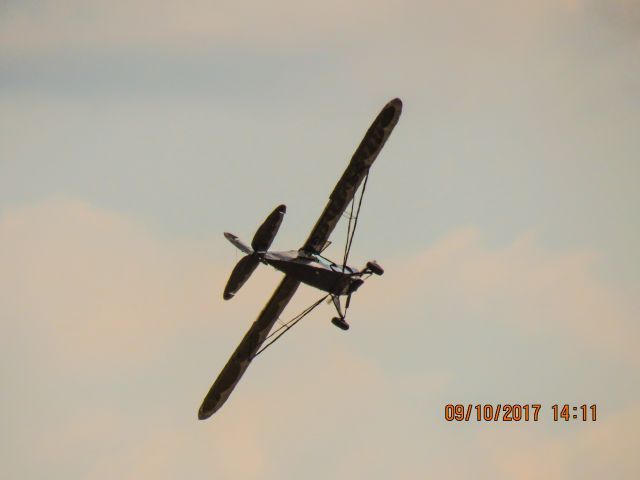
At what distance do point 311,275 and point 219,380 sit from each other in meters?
6.46

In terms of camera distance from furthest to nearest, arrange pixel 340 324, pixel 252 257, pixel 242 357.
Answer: pixel 242 357 < pixel 340 324 < pixel 252 257

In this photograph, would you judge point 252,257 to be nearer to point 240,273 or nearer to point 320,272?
point 240,273

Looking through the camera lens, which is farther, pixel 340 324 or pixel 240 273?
pixel 340 324

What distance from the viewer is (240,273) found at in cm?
2627

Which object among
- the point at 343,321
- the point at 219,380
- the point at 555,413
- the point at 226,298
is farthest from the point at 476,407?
the point at 226,298

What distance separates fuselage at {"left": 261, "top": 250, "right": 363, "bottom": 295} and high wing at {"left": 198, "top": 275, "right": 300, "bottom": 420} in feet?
8.43

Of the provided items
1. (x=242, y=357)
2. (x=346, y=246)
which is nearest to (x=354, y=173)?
(x=346, y=246)

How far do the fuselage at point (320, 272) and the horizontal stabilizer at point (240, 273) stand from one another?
1.28 metres

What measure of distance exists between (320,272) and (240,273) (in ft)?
10.1

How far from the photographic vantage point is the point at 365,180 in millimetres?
29016

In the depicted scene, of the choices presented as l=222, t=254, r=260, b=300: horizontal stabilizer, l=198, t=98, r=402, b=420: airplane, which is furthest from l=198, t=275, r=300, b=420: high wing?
l=222, t=254, r=260, b=300: horizontal stabilizer

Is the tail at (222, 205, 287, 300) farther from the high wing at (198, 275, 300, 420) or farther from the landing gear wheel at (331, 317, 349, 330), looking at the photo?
the high wing at (198, 275, 300, 420)

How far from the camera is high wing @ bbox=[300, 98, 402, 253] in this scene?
92.6ft

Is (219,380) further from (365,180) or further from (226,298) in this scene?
(365,180)
